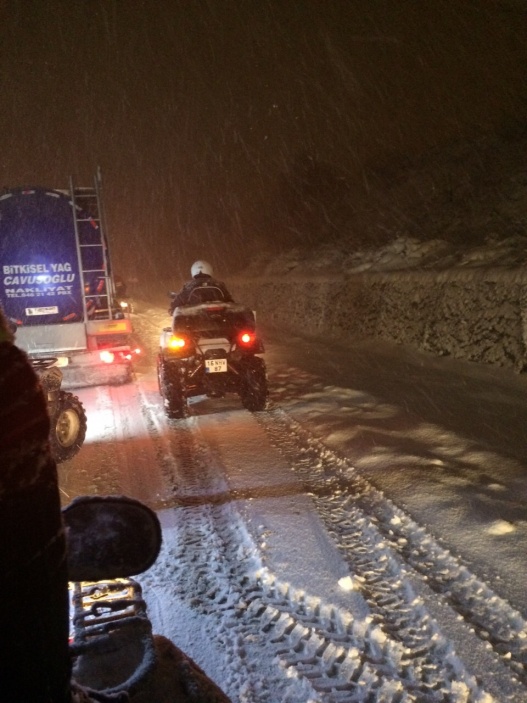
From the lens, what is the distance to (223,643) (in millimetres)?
3363

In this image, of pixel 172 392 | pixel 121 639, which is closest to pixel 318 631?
pixel 121 639

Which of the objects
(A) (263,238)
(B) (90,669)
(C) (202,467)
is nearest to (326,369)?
(C) (202,467)

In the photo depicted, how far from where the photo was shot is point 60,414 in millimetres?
6777

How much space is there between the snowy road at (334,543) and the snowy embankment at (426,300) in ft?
6.44

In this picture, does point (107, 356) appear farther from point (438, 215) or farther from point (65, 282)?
point (438, 215)

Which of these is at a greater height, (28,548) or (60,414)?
(28,548)

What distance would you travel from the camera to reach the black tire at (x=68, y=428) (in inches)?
261

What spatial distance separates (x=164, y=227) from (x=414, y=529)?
2721 inches

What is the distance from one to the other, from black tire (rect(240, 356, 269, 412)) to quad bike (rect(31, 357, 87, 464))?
2317 mm

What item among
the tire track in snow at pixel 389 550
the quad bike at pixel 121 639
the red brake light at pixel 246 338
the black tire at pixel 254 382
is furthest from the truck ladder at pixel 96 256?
the quad bike at pixel 121 639

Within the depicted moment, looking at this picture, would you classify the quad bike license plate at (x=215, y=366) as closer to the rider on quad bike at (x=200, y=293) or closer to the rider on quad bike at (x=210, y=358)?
the rider on quad bike at (x=210, y=358)

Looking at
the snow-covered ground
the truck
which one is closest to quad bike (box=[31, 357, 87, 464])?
the snow-covered ground

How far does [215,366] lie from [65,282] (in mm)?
3278

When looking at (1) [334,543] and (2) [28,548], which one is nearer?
(2) [28,548]
